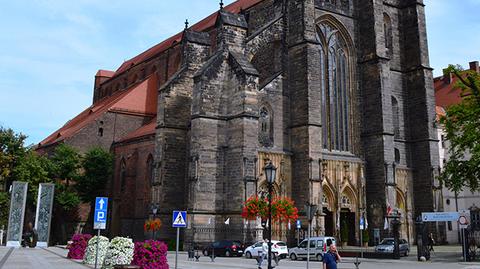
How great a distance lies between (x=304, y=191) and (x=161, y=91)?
41.1 ft

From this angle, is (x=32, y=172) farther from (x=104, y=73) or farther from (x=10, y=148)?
(x=104, y=73)

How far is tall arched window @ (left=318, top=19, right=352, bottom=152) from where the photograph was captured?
121ft

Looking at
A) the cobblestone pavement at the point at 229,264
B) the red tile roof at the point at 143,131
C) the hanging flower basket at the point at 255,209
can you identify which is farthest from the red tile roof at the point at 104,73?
the cobblestone pavement at the point at 229,264

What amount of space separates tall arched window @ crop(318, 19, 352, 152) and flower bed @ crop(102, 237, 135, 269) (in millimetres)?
Answer: 20916

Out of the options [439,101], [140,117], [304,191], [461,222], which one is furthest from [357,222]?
[439,101]

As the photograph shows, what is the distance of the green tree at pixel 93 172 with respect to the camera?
44.3 metres

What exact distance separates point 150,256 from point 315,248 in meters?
13.3

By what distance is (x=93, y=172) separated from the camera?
44562mm

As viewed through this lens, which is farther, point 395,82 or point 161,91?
point 395,82

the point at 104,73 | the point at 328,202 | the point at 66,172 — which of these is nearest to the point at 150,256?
the point at 328,202

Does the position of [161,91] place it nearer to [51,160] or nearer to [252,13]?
[252,13]

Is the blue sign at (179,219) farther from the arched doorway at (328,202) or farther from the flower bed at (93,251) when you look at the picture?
the arched doorway at (328,202)

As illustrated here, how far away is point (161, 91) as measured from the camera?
36188 millimetres

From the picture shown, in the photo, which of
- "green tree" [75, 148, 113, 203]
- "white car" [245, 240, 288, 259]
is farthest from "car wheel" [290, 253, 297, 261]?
"green tree" [75, 148, 113, 203]
